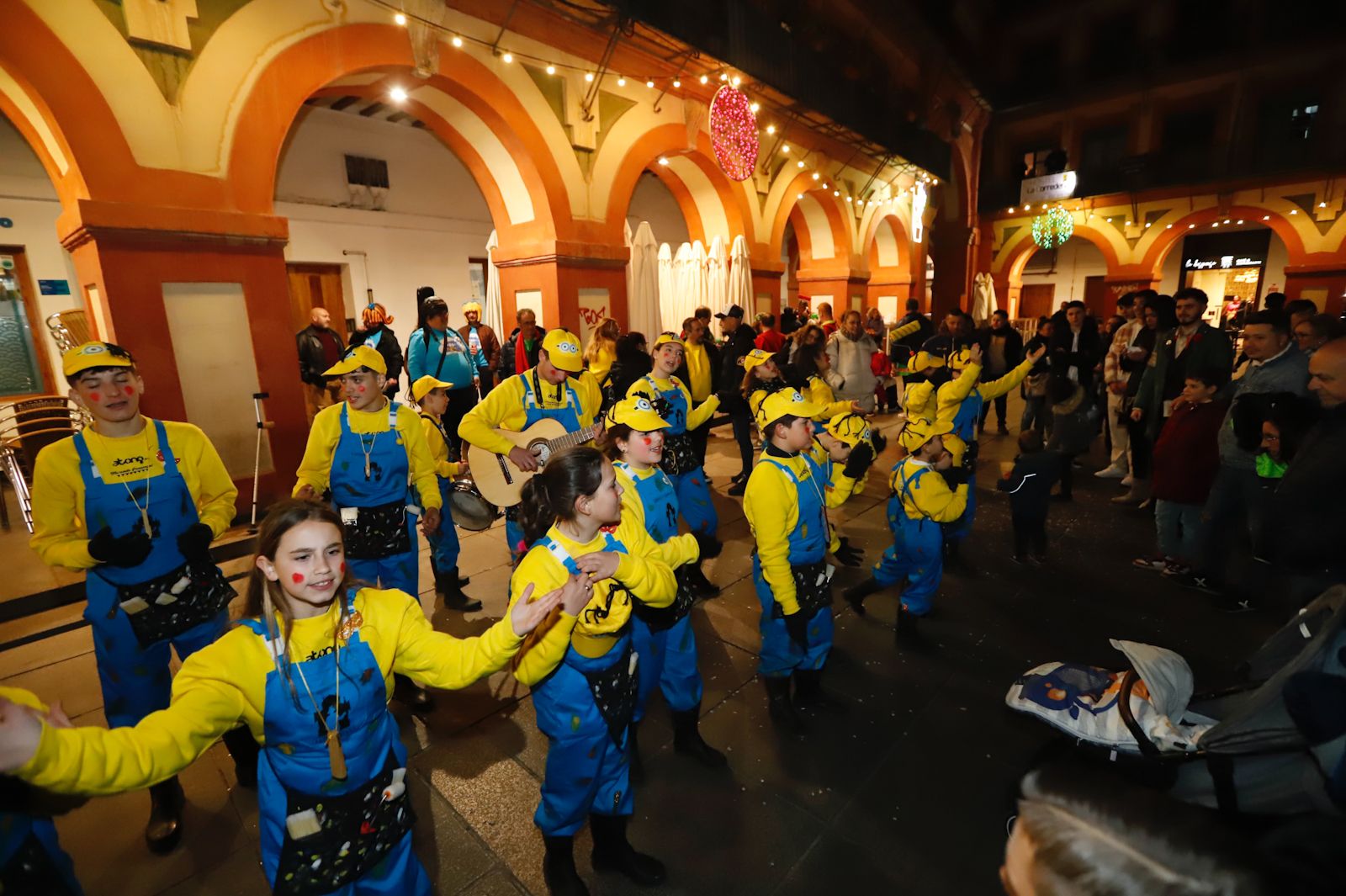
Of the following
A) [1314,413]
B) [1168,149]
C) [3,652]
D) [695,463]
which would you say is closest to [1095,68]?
[1168,149]

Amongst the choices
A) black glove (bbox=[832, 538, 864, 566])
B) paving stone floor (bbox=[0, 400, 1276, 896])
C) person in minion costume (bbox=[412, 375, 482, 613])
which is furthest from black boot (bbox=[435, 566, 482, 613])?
black glove (bbox=[832, 538, 864, 566])

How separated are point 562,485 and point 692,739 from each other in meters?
1.73

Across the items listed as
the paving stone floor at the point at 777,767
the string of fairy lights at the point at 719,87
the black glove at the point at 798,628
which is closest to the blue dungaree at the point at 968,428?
the paving stone floor at the point at 777,767

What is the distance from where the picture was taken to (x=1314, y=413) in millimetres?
3701

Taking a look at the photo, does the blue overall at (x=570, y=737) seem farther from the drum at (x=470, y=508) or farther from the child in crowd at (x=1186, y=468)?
the child in crowd at (x=1186, y=468)

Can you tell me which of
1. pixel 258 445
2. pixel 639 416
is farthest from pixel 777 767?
pixel 258 445

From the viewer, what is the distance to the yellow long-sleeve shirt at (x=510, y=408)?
412cm

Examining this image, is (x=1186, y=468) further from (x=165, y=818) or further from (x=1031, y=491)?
(x=165, y=818)

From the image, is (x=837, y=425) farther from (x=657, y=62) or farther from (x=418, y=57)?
(x=657, y=62)

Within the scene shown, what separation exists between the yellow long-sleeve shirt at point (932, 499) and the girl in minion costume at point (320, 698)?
9.35ft

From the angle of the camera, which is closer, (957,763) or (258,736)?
(258,736)

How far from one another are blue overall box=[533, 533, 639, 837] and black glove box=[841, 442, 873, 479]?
206 centimetres

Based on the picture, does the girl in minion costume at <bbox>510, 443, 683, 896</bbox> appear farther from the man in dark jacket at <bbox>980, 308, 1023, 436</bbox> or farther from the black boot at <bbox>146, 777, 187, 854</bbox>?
the man in dark jacket at <bbox>980, 308, 1023, 436</bbox>

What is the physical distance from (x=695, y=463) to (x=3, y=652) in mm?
5160
